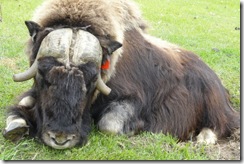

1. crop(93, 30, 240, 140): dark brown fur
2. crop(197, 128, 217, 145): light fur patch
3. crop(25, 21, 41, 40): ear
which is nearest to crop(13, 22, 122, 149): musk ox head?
crop(25, 21, 41, 40): ear

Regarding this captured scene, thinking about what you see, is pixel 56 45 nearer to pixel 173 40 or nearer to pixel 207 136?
pixel 207 136

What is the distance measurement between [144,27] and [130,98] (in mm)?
851

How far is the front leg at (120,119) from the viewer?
3.18 m

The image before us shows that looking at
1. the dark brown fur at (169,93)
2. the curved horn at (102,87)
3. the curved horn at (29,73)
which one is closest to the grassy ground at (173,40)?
the dark brown fur at (169,93)

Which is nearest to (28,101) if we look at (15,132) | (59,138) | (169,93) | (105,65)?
(15,132)

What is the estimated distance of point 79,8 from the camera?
3.25 meters

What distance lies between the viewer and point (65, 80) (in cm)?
269

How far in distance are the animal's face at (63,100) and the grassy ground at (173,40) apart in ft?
0.29

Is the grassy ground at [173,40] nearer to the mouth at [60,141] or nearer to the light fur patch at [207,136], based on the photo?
the mouth at [60,141]

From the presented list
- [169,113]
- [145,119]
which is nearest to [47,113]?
[145,119]

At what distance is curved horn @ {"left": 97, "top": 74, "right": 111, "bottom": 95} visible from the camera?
3.00 m

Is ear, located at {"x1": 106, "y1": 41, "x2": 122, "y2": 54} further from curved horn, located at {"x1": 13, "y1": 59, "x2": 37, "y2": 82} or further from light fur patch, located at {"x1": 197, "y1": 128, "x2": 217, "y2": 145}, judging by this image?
light fur patch, located at {"x1": 197, "y1": 128, "x2": 217, "y2": 145}

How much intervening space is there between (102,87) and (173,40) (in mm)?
2993

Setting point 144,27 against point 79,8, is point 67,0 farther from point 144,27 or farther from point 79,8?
point 144,27
